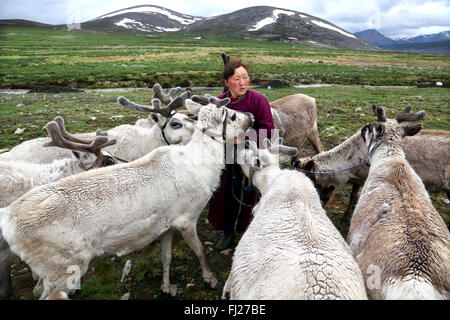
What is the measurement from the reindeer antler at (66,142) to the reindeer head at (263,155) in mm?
2460

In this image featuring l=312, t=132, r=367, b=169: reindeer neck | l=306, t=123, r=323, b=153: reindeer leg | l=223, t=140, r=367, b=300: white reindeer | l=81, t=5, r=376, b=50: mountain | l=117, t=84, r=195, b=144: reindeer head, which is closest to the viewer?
l=223, t=140, r=367, b=300: white reindeer

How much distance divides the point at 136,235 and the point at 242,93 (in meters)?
2.68

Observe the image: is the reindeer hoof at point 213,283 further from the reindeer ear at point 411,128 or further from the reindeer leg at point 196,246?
the reindeer ear at point 411,128

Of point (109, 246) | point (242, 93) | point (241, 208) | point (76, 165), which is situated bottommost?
point (241, 208)

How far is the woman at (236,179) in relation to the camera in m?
4.58

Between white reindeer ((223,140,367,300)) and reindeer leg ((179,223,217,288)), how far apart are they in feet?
3.85

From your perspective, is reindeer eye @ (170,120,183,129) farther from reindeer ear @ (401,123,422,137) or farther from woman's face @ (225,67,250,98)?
reindeer ear @ (401,123,422,137)

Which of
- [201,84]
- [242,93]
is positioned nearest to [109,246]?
[242,93]

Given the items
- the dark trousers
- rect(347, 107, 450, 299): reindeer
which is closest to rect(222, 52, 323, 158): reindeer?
the dark trousers

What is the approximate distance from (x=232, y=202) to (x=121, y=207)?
7.63ft

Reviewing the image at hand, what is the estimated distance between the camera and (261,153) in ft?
14.2

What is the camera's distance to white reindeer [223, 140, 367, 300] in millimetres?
2154

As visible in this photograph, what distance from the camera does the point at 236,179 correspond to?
5.15m
